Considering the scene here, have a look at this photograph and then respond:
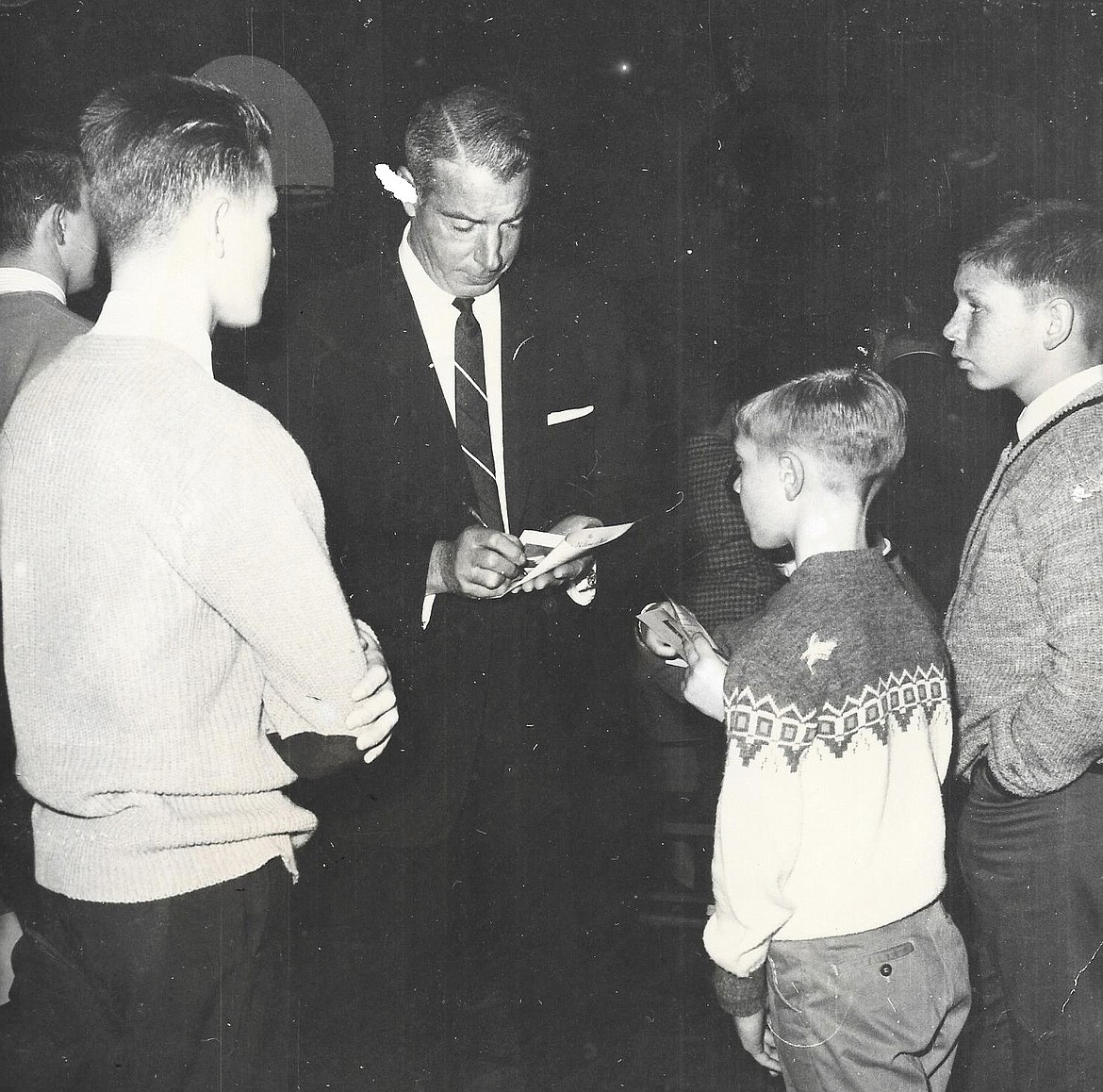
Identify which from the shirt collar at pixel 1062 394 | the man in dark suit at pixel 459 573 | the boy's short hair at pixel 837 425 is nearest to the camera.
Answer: the boy's short hair at pixel 837 425

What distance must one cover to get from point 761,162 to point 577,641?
1012 mm

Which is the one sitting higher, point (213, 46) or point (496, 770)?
point (213, 46)

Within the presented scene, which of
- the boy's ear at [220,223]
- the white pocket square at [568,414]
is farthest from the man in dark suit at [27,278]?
the white pocket square at [568,414]

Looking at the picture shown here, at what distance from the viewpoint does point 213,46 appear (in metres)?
1.88

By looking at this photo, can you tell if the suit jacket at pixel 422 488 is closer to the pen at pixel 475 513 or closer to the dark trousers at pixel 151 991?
the pen at pixel 475 513

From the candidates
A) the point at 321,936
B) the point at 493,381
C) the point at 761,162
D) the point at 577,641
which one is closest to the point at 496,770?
the point at 577,641

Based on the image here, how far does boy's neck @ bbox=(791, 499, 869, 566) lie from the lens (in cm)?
184

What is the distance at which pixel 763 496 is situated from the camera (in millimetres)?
Answer: 1899

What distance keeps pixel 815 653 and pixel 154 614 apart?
1.05 meters

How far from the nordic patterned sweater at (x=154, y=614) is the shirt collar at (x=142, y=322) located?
0.02m

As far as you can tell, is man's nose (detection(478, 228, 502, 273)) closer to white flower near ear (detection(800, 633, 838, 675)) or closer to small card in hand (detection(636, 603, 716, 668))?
small card in hand (detection(636, 603, 716, 668))

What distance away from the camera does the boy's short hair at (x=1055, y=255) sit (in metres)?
2.11

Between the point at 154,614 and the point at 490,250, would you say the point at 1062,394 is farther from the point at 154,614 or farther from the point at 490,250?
the point at 154,614

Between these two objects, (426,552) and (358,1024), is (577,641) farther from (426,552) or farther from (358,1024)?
(358,1024)
